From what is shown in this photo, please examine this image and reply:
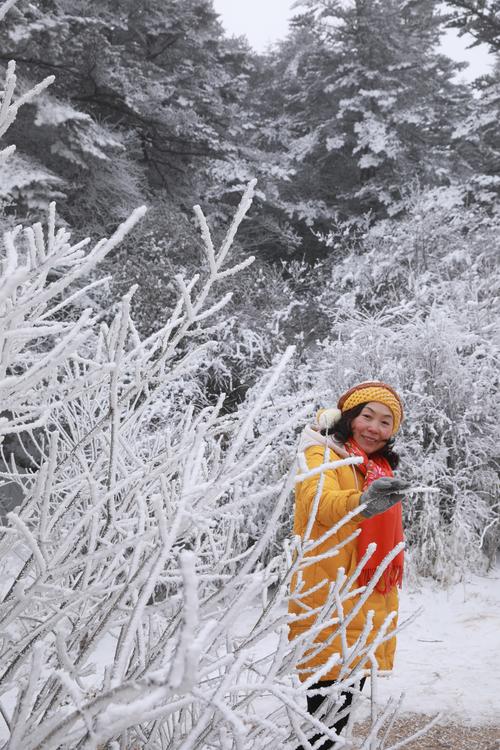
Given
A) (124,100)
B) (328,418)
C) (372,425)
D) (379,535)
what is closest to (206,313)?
(328,418)

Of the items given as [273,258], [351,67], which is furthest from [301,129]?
[273,258]

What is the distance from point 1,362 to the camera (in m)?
1.01

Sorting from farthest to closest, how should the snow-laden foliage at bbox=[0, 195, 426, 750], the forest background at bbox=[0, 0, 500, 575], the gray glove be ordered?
the forest background at bbox=[0, 0, 500, 575] → the gray glove → the snow-laden foliage at bbox=[0, 195, 426, 750]

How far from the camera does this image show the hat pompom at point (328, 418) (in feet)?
8.07

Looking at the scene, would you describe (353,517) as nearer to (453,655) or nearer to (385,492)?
(385,492)

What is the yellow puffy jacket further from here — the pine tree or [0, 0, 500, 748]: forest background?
the pine tree

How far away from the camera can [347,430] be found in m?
2.61

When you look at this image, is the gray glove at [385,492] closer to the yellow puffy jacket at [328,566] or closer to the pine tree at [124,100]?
the yellow puffy jacket at [328,566]

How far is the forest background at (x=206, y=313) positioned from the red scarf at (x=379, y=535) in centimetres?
55

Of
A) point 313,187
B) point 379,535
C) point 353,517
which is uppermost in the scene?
point 313,187

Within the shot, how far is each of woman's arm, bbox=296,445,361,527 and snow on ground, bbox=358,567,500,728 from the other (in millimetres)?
2189

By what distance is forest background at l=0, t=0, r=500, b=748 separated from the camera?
104 cm

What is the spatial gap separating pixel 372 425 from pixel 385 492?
88cm

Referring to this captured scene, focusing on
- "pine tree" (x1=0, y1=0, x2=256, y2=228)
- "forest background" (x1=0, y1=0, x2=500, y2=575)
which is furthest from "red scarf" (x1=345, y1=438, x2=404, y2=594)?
"pine tree" (x1=0, y1=0, x2=256, y2=228)
